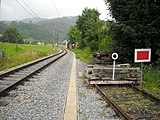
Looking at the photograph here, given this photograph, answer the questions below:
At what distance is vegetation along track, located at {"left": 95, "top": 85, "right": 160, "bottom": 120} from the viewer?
21.3ft

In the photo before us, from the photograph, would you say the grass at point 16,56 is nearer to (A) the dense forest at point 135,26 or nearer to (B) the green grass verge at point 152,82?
(A) the dense forest at point 135,26

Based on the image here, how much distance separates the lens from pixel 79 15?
74.1 meters

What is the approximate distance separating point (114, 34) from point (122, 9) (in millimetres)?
Result: 1517

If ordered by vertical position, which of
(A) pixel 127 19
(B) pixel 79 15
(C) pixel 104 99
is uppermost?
(B) pixel 79 15

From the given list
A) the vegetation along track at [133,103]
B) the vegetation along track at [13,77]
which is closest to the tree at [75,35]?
the vegetation along track at [13,77]

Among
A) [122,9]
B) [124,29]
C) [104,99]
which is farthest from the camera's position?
[122,9]

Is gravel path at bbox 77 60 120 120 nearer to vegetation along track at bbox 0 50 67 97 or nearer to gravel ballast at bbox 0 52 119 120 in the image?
gravel ballast at bbox 0 52 119 120

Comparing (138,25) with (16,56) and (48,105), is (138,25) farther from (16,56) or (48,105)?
(16,56)

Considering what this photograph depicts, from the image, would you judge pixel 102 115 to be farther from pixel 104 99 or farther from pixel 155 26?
pixel 155 26

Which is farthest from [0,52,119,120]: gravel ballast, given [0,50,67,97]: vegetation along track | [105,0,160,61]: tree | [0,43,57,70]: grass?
[0,43,57,70]: grass

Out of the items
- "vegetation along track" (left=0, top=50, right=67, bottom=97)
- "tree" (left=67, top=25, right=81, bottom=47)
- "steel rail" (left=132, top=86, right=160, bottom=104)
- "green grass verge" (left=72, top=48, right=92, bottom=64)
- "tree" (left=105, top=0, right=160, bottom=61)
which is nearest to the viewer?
"steel rail" (left=132, top=86, right=160, bottom=104)

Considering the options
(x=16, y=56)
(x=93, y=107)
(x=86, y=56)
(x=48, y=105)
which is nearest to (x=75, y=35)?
(x=86, y=56)

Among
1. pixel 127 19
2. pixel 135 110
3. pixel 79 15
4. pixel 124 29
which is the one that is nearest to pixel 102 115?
pixel 135 110

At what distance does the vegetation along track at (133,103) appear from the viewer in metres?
6.50
